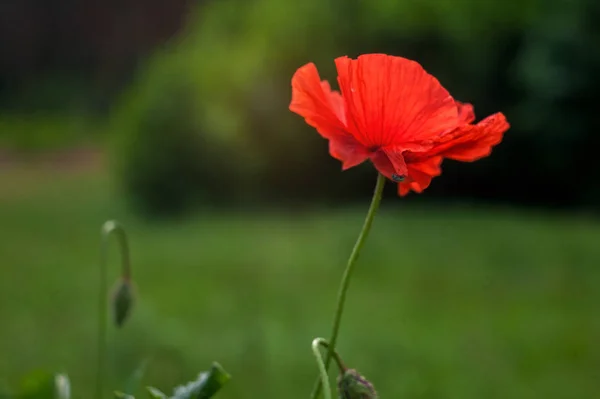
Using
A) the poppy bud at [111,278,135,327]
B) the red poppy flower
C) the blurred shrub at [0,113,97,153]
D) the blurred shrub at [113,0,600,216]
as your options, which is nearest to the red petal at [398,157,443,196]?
the red poppy flower

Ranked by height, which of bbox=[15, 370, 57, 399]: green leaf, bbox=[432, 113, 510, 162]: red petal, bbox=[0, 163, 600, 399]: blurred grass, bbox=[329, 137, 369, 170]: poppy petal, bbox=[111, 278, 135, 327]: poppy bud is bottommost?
bbox=[0, 163, 600, 399]: blurred grass

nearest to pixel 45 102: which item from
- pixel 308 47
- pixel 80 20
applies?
pixel 80 20

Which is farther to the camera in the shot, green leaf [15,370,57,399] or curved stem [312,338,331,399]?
green leaf [15,370,57,399]

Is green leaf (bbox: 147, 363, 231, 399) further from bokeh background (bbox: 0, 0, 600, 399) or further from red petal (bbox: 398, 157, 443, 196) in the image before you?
bokeh background (bbox: 0, 0, 600, 399)

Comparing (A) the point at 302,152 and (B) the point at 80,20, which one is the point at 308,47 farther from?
(B) the point at 80,20

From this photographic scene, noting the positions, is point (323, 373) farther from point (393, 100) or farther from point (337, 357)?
point (393, 100)

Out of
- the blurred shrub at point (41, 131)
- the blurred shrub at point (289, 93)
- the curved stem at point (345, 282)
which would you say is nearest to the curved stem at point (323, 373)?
the curved stem at point (345, 282)

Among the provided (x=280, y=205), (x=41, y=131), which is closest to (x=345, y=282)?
(x=280, y=205)
